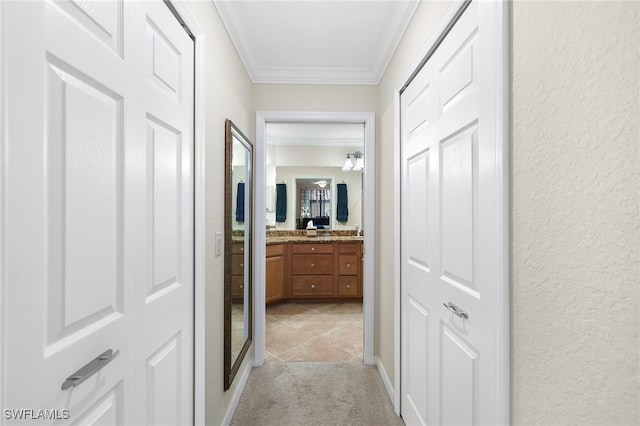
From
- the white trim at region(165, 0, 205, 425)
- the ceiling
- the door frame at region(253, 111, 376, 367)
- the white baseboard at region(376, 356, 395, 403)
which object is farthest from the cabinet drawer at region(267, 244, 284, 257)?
the white trim at region(165, 0, 205, 425)

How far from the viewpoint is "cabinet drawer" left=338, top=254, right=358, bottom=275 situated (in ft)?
14.3

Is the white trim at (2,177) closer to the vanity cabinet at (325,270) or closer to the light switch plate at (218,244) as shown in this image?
the light switch plate at (218,244)

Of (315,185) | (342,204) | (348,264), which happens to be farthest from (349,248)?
(315,185)

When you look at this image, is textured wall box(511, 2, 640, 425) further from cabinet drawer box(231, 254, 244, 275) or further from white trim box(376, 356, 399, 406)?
cabinet drawer box(231, 254, 244, 275)

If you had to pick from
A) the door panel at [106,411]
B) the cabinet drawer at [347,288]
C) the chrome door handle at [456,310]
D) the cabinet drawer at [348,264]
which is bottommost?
the cabinet drawer at [347,288]

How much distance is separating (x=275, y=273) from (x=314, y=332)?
110 cm

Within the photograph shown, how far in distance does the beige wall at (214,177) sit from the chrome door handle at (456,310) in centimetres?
114

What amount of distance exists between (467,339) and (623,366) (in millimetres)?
614

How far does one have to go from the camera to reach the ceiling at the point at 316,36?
1.78 m

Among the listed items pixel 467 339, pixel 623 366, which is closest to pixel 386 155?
pixel 467 339

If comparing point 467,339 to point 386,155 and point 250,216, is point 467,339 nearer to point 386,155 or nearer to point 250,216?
point 386,155

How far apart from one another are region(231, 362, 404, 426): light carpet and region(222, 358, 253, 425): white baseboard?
0.11 ft

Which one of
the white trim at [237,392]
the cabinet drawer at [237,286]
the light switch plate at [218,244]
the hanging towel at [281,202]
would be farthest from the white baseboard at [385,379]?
the hanging towel at [281,202]

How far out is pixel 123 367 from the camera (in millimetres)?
866
